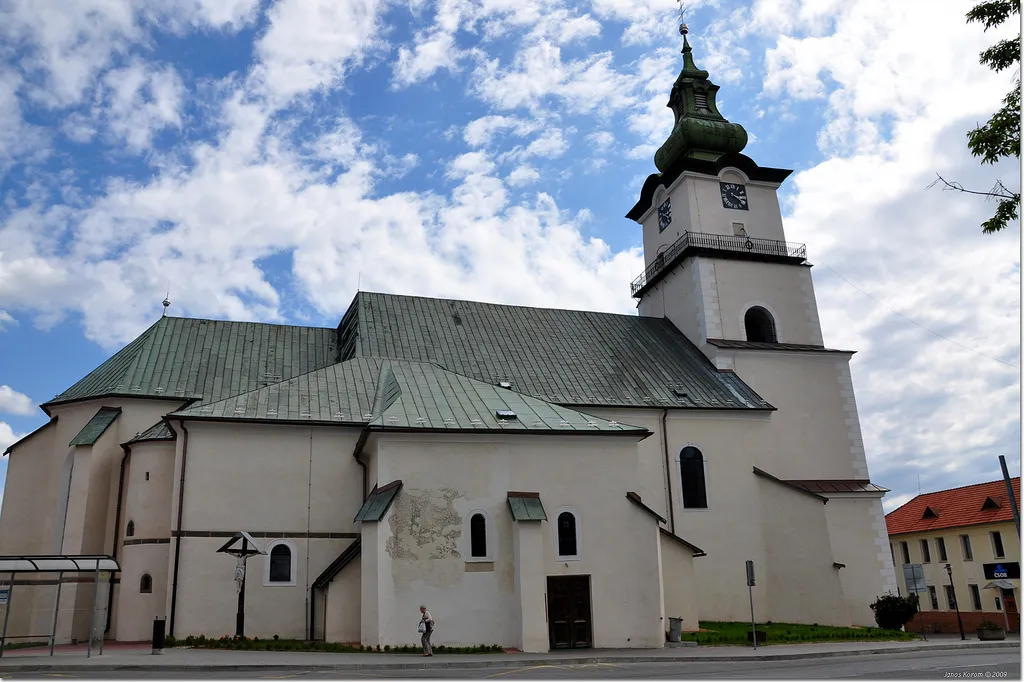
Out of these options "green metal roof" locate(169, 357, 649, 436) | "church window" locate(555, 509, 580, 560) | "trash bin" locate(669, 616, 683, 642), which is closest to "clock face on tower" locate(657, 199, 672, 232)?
"green metal roof" locate(169, 357, 649, 436)

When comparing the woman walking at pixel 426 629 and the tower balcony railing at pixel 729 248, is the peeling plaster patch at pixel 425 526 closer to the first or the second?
the woman walking at pixel 426 629

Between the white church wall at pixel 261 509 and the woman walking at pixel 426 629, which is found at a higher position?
the white church wall at pixel 261 509

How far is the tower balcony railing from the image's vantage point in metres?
36.1

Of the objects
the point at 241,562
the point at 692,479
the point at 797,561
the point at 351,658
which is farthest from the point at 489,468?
the point at 797,561

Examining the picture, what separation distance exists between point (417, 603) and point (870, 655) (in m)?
11.8

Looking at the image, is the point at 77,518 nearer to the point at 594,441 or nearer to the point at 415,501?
the point at 415,501

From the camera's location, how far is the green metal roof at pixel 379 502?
21.4m

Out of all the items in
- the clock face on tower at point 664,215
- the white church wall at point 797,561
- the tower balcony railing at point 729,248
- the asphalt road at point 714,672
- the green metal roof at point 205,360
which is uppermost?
the clock face on tower at point 664,215

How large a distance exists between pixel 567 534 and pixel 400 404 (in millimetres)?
6174

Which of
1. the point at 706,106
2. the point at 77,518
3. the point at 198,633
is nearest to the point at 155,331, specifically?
the point at 77,518

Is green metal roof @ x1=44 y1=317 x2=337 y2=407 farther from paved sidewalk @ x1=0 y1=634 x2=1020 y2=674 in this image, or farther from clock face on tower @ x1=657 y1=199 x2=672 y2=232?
clock face on tower @ x1=657 y1=199 x2=672 y2=232

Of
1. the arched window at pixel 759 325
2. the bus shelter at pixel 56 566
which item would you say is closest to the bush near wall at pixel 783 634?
the arched window at pixel 759 325

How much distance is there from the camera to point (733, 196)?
38000 mm

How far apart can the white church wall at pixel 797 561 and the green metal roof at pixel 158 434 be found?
20.7 meters
